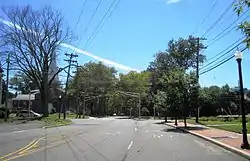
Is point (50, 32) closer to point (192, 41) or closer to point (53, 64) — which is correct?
point (53, 64)

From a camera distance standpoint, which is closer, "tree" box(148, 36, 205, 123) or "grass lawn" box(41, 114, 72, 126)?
"tree" box(148, 36, 205, 123)

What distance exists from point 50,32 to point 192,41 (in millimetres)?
45411

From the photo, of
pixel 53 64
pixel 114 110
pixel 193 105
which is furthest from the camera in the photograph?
pixel 114 110

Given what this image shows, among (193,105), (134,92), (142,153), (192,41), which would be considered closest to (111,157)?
(142,153)

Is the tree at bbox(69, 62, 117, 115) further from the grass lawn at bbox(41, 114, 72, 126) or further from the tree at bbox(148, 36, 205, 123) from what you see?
the grass lawn at bbox(41, 114, 72, 126)

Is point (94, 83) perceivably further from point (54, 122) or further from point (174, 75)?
point (174, 75)

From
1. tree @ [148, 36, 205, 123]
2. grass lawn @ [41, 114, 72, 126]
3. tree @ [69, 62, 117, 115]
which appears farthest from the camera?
tree @ [69, 62, 117, 115]

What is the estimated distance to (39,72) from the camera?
208 ft

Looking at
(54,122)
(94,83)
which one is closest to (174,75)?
(54,122)

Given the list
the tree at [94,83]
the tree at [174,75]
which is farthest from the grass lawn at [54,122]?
the tree at [94,83]

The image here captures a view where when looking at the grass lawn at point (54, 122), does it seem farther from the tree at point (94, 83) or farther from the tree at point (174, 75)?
the tree at point (94, 83)

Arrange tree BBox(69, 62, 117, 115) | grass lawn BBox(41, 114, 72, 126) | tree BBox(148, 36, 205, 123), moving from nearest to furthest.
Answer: tree BBox(148, 36, 205, 123)
grass lawn BBox(41, 114, 72, 126)
tree BBox(69, 62, 117, 115)

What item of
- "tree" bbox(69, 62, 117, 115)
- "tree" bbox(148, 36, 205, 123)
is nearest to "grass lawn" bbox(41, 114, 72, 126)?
"tree" bbox(148, 36, 205, 123)

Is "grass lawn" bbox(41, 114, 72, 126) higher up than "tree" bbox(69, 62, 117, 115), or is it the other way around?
"tree" bbox(69, 62, 117, 115)
